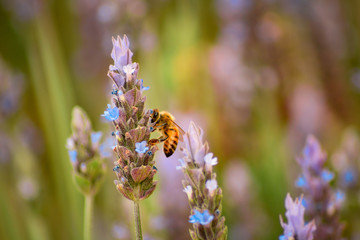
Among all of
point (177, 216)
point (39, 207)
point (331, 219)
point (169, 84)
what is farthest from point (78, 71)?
point (331, 219)

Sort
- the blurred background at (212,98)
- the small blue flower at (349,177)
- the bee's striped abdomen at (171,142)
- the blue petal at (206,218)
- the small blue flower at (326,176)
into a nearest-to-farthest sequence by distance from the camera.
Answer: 1. the blue petal at (206,218)
2. the small blue flower at (326,176)
3. the bee's striped abdomen at (171,142)
4. the small blue flower at (349,177)
5. the blurred background at (212,98)

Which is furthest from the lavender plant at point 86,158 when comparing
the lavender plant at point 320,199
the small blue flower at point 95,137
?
the lavender plant at point 320,199

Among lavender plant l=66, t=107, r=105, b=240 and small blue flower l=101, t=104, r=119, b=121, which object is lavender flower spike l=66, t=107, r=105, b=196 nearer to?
lavender plant l=66, t=107, r=105, b=240

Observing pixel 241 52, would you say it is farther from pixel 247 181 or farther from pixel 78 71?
pixel 78 71

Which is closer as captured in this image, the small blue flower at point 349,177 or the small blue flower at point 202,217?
the small blue flower at point 202,217

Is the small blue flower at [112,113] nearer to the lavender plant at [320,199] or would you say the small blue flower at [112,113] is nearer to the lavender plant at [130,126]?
the lavender plant at [130,126]

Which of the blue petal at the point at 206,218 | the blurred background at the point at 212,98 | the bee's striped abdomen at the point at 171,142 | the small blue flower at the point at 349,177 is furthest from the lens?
the blurred background at the point at 212,98

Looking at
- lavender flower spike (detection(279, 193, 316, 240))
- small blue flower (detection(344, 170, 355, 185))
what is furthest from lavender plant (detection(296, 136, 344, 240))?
small blue flower (detection(344, 170, 355, 185))
